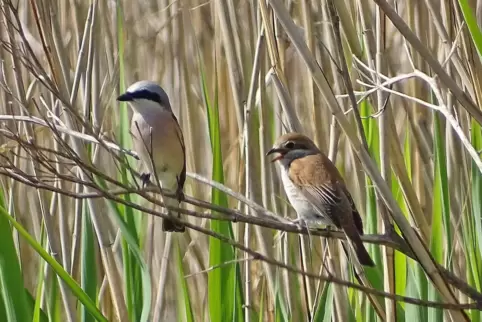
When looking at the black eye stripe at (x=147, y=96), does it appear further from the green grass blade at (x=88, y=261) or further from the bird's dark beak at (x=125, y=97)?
the green grass blade at (x=88, y=261)

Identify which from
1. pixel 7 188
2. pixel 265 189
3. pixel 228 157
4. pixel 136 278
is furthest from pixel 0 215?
pixel 228 157

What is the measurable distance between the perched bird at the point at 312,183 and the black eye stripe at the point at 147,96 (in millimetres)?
408

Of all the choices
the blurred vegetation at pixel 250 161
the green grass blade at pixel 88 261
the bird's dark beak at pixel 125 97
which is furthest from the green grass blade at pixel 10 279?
the bird's dark beak at pixel 125 97

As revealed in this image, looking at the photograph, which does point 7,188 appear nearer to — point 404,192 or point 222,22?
point 222,22

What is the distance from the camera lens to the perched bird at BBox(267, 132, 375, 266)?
1876mm

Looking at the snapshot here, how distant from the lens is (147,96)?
7.21ft

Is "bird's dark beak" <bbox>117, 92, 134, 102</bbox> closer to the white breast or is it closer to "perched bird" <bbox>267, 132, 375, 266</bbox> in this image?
"perched bird" <bbox>267, 132, 375, 266</bbox>

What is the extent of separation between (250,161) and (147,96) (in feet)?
1.41

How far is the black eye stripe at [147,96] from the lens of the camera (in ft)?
6.90

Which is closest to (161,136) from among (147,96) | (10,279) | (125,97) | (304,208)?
(147,96)

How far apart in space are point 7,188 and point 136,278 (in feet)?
2.85

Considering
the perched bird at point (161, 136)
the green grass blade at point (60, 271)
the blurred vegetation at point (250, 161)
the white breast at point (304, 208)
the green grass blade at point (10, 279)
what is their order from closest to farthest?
the blurred vegetation at point (250, 161), the green grass blade at point (60, 271), the green grass blade at point (10, 279), the white breast at point (304, 208), the perched bird at point (161, 136)

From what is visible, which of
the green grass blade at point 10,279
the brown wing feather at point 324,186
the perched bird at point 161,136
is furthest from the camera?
the perched bird at point 161,136

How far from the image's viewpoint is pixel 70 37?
2602mm
